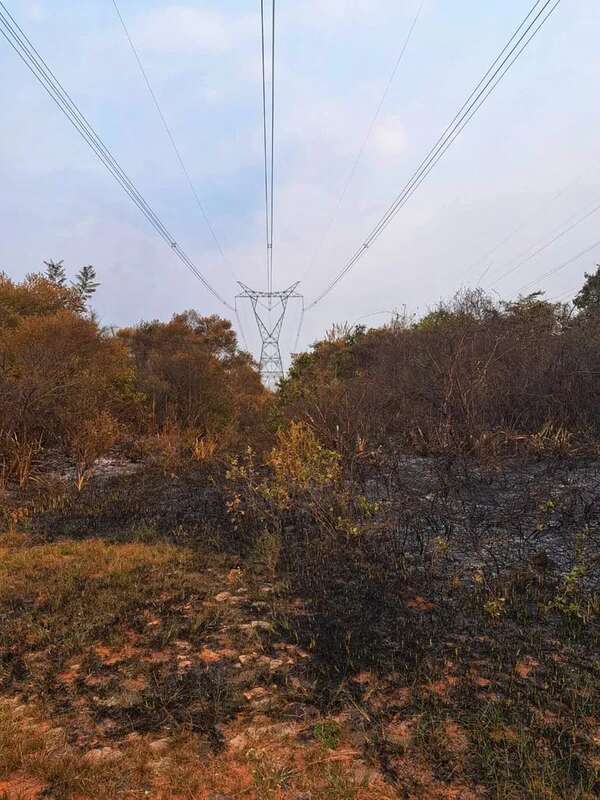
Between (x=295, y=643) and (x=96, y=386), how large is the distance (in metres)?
9.17

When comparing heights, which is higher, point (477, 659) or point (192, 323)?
point (192, 323)

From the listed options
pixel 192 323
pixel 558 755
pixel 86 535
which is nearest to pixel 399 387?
pixel 86 535

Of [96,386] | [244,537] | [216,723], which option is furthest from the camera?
[96,386]

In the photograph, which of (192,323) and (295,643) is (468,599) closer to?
(295,643)

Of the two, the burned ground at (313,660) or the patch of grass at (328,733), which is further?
the patch of grass at (328,733)

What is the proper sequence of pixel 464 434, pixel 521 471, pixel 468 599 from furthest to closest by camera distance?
pixel 464 434 < pixel 521 471 < pixel 468 599

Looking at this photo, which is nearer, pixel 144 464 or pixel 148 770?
pixel 148 770

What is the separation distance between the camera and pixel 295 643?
3.57m

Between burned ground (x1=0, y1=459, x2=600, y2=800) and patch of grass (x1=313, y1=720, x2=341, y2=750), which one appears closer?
burned ground (x1=0, y1=459, x2=600, y2=800)

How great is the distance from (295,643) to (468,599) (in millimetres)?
1457

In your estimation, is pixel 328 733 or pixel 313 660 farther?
pixel 313 660

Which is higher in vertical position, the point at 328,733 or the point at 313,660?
the point at 313,660

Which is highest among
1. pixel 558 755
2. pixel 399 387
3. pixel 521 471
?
pixel 399 387

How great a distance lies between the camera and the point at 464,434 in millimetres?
8539
